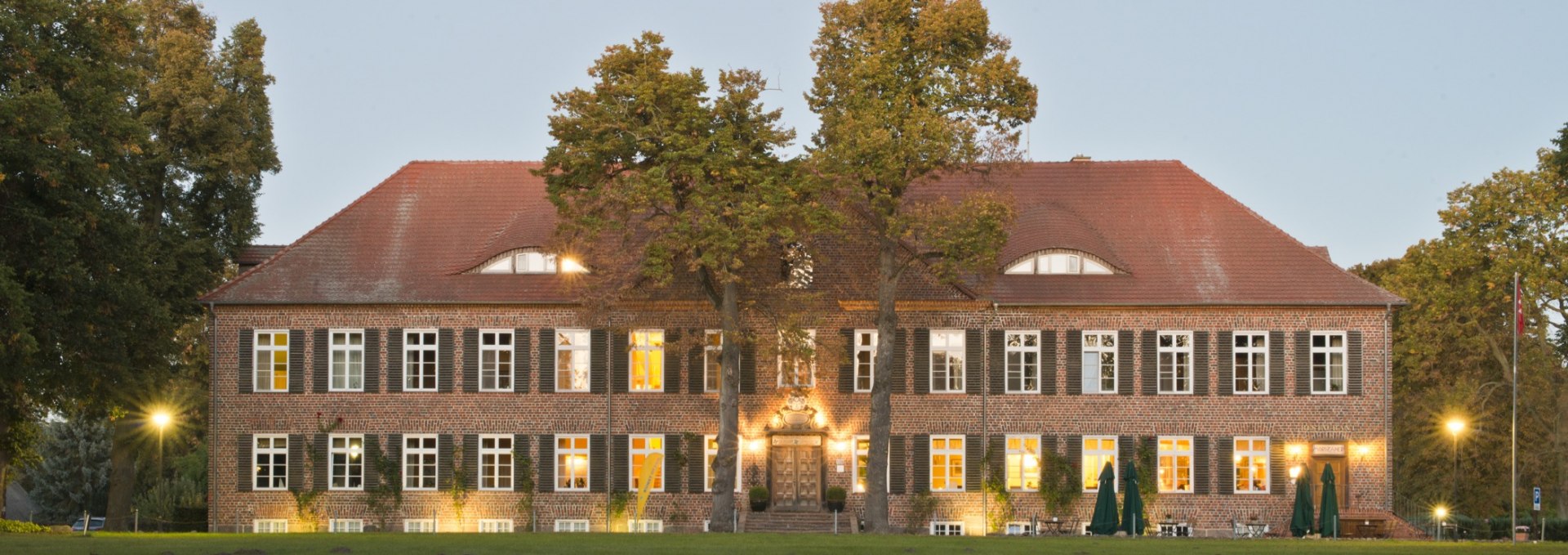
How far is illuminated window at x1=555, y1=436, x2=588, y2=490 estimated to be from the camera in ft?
137

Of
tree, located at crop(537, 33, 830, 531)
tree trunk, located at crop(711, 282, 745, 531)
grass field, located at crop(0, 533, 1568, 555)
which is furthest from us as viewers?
tree trunk, located at crop(711, 282, 745, 531)

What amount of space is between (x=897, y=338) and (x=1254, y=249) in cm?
854

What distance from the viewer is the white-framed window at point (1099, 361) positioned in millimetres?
41781

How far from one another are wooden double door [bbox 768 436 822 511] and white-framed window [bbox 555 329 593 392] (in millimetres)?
4493

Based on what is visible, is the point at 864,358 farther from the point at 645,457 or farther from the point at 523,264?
the point at 523,264

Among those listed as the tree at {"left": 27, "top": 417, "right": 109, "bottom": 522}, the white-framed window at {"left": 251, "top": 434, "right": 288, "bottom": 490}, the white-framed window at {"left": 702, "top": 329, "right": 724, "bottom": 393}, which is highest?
the white-framed window at {"left": 702, "top": 329, "right": 724, "bottom": 393}

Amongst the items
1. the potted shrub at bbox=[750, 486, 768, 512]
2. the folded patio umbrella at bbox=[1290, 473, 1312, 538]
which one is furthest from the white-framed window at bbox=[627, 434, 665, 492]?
the folded patio umbrella at bbox=[1290, 473, 1312, 538]

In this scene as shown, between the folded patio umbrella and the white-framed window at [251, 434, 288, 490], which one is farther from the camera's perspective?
the white-framed window at [251, 434, 288, 490]

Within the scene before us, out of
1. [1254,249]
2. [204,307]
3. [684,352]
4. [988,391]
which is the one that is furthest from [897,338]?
[204,307]

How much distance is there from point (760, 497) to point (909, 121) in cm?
933

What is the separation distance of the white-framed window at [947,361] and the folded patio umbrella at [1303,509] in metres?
7.99

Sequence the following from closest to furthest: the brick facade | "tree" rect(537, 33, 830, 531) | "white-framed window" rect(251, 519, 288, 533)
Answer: "tree" rect(537, 33, 830, 531) < the brick facade < "white-framed window" rect(251, 519, 288, 533)

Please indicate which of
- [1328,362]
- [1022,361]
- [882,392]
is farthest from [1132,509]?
[1328,362]

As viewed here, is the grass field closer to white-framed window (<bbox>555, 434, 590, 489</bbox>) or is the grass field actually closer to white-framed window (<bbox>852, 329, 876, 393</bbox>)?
white-framed window (<bbox>555, 434, 590, 489</bbox>)
